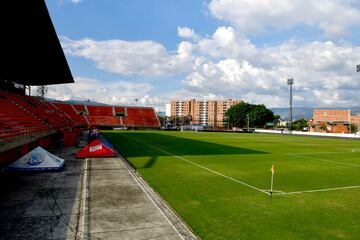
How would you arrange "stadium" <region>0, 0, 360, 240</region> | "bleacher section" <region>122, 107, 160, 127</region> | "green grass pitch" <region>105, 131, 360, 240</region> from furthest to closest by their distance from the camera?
"bleacher section" <region>122, 107, 160, 127</region> → "green grass pitch" <region>105, 131, 360, 240</region> → "stadium" <region>0, 0, 360, 240</region>

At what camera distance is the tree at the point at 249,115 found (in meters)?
123

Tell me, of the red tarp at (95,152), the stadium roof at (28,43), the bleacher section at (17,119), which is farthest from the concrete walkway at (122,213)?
the stadium roof at (28,43)

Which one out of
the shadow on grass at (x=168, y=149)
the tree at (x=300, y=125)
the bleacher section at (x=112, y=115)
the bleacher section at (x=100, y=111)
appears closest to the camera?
the shadow on grass at (x=168, y=149)

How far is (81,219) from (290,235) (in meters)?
5.62

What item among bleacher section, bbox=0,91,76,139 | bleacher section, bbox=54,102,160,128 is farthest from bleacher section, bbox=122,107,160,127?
bleacher section, bbox=0,91,76,139

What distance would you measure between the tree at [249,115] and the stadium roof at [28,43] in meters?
96.5

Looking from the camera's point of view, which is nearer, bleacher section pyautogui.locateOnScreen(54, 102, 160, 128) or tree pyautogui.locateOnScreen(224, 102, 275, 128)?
bleacher section pyautogui.locateOnScreen(54, 102, 160, 128)

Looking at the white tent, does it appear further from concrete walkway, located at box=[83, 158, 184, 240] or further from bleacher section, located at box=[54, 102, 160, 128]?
bleacher section, located at box=[54, 102, 160, 128]

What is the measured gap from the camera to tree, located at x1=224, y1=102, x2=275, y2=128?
123 metres

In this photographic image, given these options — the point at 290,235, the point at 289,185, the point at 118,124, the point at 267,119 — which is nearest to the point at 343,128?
the point at 267,119

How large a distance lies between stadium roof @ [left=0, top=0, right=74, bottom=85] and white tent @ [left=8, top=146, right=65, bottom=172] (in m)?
7.57

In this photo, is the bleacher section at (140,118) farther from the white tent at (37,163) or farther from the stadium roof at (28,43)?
the white tent at (37,163)

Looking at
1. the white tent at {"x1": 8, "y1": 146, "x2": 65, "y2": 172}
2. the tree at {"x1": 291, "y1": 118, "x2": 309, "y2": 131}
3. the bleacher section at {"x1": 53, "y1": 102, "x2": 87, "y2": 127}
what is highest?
the bleacher section at {"x1": 53, "y1": 102, "x2": 87, "y2": 127}

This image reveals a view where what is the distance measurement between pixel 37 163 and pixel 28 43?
10.9 meters
